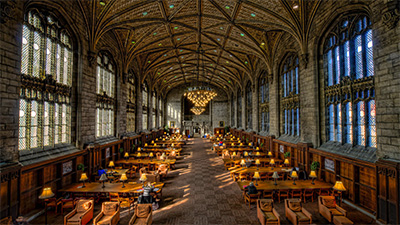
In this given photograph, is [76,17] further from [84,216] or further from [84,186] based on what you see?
[84,216]

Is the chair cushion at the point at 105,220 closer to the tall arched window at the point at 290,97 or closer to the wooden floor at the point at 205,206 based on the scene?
the wooden floor at the point at 205,206

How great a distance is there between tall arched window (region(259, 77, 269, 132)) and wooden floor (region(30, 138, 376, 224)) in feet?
31.3

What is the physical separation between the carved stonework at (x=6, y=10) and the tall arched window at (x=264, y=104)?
19678 mm

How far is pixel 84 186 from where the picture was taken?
9.43 meters

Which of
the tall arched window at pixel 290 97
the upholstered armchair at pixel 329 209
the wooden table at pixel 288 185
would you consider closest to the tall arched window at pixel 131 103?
the wooden table at pixel 288 185

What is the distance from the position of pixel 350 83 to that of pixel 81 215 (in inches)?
507

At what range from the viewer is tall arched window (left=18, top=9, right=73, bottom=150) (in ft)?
25.9

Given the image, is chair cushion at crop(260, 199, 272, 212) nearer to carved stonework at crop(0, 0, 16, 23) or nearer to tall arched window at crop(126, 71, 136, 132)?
carved stonework at crop(0, 0, 16, 23)

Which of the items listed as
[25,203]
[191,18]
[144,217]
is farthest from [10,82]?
[191,18]

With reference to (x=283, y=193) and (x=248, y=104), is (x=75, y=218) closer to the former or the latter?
(x=283, y=193)

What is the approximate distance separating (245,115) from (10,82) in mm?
26937

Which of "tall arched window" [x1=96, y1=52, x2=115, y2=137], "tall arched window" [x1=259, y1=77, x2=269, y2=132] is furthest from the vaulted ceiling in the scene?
"tall arched window" [x1=259, y1=77, x2=269, y2=132]

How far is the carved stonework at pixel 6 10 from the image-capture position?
634 cm

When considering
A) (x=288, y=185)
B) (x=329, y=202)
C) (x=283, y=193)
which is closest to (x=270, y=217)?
(x=329, y=202)
